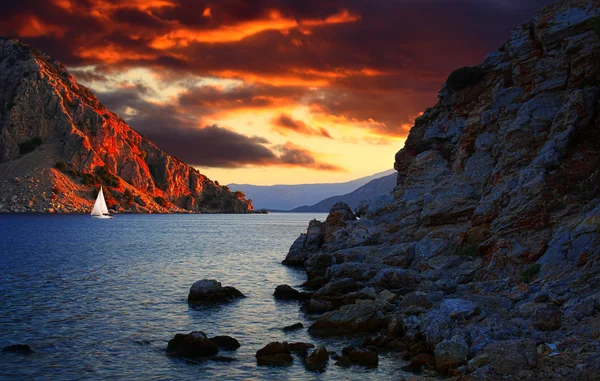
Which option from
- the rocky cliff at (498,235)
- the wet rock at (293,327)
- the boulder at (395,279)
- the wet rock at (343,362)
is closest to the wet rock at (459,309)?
the rocky cliff at (498,235)

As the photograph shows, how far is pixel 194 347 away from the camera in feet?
82.3

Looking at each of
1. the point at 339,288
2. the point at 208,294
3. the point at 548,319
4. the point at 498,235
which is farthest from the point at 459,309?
the point at 208,294

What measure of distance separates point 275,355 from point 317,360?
2.24 m

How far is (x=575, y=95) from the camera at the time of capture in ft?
124

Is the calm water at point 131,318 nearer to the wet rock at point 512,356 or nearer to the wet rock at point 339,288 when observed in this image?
the wet rock at point 339,288

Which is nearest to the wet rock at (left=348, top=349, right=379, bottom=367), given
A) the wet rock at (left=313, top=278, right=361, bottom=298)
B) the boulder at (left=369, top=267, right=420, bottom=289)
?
the boulder at (left=369, top=267, right=420, bottom=289)

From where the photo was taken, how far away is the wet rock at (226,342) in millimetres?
26734

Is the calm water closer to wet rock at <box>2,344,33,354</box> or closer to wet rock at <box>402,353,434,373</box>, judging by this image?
wet rock at <box>2,344,33,354</box>

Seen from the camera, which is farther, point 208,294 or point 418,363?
point 208,294

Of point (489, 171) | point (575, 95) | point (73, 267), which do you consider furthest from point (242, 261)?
point (575, 95)

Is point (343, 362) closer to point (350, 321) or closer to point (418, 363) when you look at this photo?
point (418, 363)

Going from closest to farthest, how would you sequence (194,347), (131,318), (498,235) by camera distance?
Answer: (194,347)
(131,318)
(498,235)

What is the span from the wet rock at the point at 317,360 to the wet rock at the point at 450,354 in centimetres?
525

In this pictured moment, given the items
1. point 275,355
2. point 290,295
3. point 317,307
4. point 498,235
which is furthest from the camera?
point 290,295
